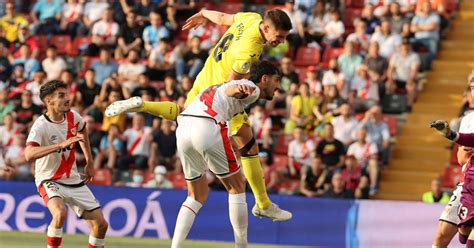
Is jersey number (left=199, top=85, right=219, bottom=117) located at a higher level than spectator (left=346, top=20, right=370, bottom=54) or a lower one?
higher

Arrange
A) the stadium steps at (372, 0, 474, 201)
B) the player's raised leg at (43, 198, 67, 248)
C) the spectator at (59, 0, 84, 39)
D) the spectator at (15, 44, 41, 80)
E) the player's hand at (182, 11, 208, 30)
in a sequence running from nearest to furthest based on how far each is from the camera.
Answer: the player's raised leg at (43, 198, 67, 248) → the player's hand at (182, 11, 208, 30) → the stadium steps at (372, 0, 474, 201) → the spectator at (15, 44, 41, 80) → the spectator at (59, 0, 84, 39)

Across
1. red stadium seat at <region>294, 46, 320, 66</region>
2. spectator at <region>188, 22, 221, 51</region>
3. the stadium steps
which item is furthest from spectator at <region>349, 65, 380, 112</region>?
spectator at <region>188, 22, 221, 51</region>

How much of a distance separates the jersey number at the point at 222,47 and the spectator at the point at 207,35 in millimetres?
9426

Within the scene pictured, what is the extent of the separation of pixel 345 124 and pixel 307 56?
2500 mm

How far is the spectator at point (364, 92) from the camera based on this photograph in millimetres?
20625

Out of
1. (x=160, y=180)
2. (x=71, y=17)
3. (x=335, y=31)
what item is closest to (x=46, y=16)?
(x=71, y=17)

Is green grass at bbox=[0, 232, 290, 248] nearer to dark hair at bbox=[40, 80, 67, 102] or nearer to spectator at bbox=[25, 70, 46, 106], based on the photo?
dark hair at bbox=[40, 80, 67, 102]

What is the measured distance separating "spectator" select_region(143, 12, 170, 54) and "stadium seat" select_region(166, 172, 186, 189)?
3623mm

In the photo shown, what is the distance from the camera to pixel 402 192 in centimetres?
2017

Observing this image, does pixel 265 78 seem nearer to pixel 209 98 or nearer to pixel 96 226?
pixel 209 98

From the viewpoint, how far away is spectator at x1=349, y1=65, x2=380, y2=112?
20625mm

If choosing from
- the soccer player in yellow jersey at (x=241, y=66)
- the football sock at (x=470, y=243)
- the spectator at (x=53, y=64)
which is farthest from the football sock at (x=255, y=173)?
the spectator at (x=53, y=64)

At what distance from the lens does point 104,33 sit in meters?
23.6

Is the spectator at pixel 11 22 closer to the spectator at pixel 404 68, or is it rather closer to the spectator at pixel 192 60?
the spectator at pixel 192 60
